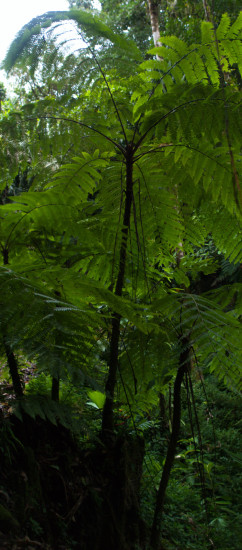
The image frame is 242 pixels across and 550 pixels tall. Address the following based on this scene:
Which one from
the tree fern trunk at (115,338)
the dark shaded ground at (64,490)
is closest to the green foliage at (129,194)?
the tree fern trunk at (115,338)

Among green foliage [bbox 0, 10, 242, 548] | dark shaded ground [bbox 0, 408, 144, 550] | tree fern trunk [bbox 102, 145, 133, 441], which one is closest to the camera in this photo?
dark shaded ground [bbox 0, 408, 144, 550]

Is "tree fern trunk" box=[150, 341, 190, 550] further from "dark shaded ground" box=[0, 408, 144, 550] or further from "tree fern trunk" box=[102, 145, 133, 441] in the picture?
"tree fern trunk" box=[102, 145, 133, 441]

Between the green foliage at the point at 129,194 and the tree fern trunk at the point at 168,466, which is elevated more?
the green foliage at the point at 129,194

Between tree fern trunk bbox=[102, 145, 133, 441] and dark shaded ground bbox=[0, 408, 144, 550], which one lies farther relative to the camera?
tree fern trunk bbox=[102, 145, 133, 441]

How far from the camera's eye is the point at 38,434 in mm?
1274

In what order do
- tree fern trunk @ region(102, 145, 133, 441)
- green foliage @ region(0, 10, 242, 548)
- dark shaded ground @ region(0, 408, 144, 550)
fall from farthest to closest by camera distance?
tree fern trunk @ region(102, 145, 133, 441), green foliage @ region(0, 10, 242, 548), dark shaded ground @ region(0, 408, 144, 550)

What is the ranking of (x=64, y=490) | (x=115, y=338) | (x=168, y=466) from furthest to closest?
(x=168, y=466)
(x=115, y=338)
(x=64, y=490)

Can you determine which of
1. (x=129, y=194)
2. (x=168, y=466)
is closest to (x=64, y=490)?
(x=168, y=466)

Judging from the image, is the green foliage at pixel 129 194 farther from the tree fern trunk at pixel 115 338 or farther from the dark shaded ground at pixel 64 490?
the dark shaded ground at pixel 64 490

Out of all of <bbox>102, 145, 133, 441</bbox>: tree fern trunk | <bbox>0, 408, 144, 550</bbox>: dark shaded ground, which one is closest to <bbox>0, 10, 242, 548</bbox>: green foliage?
<bbox>102, 145, 133, 441</bbox>: tree fern trunk

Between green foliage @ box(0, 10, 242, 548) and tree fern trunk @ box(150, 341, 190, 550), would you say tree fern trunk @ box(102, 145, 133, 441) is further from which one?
tree fern trunk @ box(150, 341, 190, 550)

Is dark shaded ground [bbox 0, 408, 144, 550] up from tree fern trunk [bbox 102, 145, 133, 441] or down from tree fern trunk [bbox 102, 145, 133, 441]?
down

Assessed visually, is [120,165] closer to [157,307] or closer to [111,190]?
[111,190]

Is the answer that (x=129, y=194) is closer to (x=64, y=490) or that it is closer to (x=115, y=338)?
(x=115, y=338)
